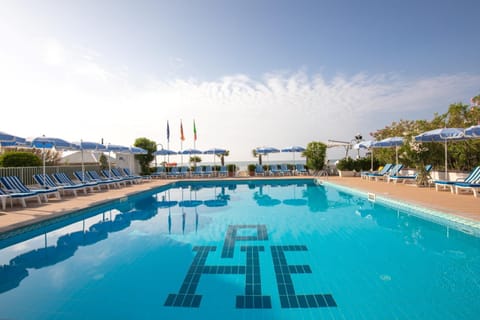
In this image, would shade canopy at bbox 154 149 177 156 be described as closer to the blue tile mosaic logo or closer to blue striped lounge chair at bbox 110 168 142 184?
blue striped lounge chair at bbox 110 168 142 184

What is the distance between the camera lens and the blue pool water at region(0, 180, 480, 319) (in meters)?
2.55

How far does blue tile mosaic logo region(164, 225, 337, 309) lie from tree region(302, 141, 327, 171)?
13365mm

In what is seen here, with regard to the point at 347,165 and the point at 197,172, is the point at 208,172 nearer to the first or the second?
the point at 197,172

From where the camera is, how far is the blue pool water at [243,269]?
8.38 feet

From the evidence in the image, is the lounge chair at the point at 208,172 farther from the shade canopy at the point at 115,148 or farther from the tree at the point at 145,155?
the shade canopy at the point at 115,148

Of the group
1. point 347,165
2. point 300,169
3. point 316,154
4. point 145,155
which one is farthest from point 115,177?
point 347,165

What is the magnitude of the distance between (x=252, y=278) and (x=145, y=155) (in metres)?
18.5

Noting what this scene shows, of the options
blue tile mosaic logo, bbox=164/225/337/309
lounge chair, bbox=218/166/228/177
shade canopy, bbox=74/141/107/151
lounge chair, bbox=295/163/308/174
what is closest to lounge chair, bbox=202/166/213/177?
lounge chair, bbox=218/166/228/177

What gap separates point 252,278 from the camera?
3.22m

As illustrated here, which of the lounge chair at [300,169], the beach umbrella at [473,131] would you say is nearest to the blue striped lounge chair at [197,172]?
the lounge chair at [300,169]

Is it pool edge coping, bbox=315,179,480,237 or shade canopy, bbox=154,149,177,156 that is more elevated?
shade canopy, bbox=154,149,177,156

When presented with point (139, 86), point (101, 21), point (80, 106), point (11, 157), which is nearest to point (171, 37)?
point (101, 21)

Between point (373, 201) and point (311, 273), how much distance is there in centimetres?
609

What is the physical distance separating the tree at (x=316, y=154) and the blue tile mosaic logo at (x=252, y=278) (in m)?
13.4
